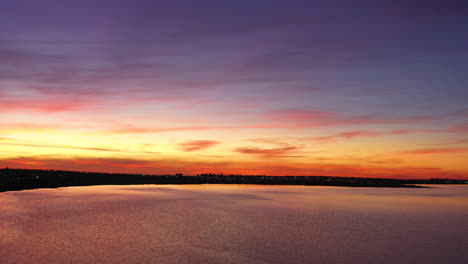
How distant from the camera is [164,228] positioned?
97.2 feet

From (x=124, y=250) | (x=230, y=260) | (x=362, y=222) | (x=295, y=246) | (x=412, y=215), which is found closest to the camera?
(x=230, y=260)

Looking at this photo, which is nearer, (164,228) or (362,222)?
(164,228)

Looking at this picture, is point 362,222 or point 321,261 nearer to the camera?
point 321,261

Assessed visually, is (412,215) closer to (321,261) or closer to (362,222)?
(362,222)

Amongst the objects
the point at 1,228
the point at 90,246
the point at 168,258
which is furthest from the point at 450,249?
the point at 1,228

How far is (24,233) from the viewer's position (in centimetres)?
2631

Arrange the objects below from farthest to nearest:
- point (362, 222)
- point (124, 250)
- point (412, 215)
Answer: point (412, 215)
point (362, 222)
point (124, 250)

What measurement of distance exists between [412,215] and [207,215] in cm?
2124

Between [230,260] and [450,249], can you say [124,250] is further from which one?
[450,249]

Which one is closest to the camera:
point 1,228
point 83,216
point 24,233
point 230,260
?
point 230,260

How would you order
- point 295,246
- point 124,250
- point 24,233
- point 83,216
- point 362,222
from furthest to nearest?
1. point 83,216
2. point 362,222
3. point 24,233
4. point 295,246
5. point 124,250

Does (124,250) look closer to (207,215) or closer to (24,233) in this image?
(24,233)

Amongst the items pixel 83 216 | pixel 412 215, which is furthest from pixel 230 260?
pixel 412 215

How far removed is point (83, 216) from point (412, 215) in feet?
108
